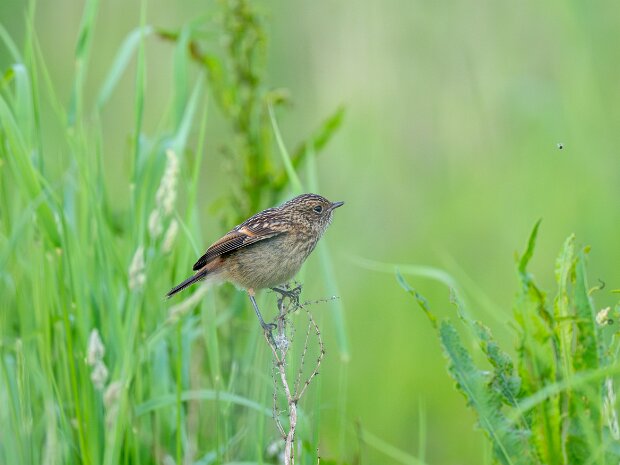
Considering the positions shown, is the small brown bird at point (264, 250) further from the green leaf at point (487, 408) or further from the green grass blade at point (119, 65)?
the green grass blade at point (119, 65)

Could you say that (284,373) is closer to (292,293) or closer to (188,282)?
(292,293)

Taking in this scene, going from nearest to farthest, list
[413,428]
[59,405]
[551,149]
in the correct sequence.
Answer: [59,405]
[413,428]
[551,149]

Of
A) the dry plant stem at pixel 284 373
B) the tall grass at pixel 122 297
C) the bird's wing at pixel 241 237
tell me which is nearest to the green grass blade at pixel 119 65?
the tall grass at pixel 122 297

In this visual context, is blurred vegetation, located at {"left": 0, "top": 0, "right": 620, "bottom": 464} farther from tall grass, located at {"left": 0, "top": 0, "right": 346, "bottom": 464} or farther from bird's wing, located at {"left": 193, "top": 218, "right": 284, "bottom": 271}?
bird's wing, located at {"left": 193, "top": 218, "right": 284, "bottom": 271}

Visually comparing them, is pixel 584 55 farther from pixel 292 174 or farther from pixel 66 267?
pixel 66 267

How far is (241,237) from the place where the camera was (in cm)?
407

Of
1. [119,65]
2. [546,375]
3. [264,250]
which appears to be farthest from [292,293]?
[119,65]

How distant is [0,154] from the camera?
4191 millimetres

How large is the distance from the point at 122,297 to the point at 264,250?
0.57 metres

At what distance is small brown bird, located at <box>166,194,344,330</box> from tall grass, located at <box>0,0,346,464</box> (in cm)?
11

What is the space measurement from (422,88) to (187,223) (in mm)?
3476

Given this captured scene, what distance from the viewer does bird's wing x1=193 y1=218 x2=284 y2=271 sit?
3891 mm

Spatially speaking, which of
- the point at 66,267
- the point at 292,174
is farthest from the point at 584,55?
the point at 66,267

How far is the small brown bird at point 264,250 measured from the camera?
157 inches
